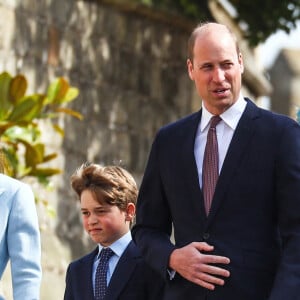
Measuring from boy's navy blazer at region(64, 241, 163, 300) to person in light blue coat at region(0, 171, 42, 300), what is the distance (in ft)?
0.86

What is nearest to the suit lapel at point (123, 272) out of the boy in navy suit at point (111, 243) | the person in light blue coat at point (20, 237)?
the boy in navy suit at point (111, 243)

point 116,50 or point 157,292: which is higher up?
point 116,50

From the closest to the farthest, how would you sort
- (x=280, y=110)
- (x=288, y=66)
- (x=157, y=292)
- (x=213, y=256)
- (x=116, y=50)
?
(x=213, y=256)
(x=157, y=292)
(x=116, y=50)
(x=280, y=110)
(x=288, y=66)

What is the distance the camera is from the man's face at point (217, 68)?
4723mm

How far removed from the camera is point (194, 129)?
4.90 m

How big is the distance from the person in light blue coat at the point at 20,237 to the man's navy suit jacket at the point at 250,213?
1.84ft

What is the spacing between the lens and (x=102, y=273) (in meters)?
5.36

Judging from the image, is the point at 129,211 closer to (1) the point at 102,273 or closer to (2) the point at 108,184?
(2) the point at 108,184

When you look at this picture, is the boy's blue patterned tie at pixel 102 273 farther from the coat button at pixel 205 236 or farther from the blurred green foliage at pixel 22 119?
the blurred green foliage at pixel 22 119

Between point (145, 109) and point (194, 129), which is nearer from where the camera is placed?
point (194, 129)

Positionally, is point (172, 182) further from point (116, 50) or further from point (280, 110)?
point (280, 110)

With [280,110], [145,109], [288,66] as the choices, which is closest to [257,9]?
[145,109]

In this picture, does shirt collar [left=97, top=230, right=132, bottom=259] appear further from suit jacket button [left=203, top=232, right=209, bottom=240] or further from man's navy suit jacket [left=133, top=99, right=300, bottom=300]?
suit jacket button [left=203, top=232, right=209, bottom=240]

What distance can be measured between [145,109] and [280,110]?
12.2 meters
